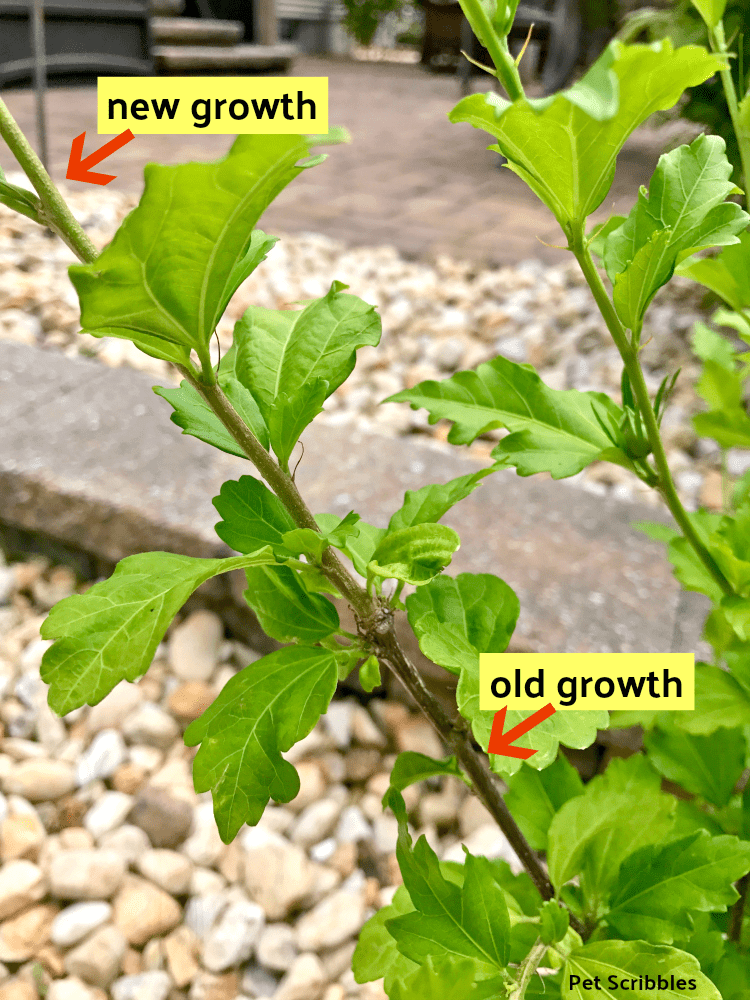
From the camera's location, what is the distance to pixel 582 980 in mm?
485

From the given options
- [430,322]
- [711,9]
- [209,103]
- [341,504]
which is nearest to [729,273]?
[711,9]

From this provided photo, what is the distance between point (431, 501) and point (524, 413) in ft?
0.50

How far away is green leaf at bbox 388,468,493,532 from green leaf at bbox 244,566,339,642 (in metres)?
A: 0.07

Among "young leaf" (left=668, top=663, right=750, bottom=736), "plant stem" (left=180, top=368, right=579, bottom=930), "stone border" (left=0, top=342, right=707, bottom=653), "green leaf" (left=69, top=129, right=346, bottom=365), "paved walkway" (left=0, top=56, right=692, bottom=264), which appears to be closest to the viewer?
"green leaf" (left=69, top=129, right=346, bottom=365)

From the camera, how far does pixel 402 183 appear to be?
4.12m

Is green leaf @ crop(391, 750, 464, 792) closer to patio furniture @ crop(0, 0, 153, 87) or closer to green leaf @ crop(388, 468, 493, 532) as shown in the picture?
green leaf @ crop(388, 468, 493, 532)

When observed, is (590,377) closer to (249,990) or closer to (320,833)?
(320,833)

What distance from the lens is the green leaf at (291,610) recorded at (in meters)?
0.50

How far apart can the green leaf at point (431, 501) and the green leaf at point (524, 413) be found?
7 centimetres

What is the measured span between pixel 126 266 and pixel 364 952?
1.79ft

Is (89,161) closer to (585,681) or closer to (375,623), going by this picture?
(375,623)

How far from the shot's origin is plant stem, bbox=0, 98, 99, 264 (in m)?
0.34

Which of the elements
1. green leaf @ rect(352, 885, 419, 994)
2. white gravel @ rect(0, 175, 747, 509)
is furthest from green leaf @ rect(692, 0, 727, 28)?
white gravel @ rect(0, 175, 747, 509)

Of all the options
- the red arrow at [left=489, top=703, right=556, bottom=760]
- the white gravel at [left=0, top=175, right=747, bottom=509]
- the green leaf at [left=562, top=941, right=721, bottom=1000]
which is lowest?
the white gravel at [left=0, top=175, right=747, bottom=509]
